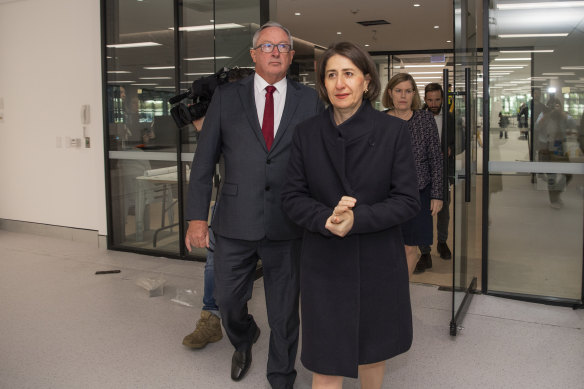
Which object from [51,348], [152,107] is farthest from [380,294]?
[152,107]

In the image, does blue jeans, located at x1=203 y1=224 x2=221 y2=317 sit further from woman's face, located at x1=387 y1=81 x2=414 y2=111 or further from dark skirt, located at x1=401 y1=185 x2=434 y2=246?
woman's face, located at x1=387 y1=81 x2=414 y2=111

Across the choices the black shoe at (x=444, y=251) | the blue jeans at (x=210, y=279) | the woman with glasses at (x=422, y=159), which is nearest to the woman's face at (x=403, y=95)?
the woman with glasses at (x=422, y=159)

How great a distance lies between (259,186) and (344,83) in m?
0.73

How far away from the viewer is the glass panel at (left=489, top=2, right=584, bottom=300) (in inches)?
146

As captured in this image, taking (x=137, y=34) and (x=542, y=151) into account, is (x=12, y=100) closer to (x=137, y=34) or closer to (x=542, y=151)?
(x=137, y=34)

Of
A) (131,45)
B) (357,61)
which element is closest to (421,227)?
(357,61)

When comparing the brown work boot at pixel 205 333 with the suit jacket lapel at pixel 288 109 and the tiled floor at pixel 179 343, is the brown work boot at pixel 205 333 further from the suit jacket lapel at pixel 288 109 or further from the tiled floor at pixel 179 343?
the suit jacket lapel at pixel 288 109

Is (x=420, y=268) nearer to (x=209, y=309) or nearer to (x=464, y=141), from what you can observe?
(x=464, y=141)

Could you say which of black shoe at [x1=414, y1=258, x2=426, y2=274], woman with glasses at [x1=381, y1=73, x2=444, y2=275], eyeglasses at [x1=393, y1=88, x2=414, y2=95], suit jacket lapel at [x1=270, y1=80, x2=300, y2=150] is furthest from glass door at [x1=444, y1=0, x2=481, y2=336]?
A: suit jacket lapel at [x1=270, y1=80, x2=300, y2=150]

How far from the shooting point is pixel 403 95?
3.62 meters

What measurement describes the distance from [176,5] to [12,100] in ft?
9.23

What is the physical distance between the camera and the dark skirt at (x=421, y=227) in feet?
11.5

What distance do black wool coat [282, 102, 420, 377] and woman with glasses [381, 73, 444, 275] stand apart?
165cm

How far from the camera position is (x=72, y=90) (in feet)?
19.4
